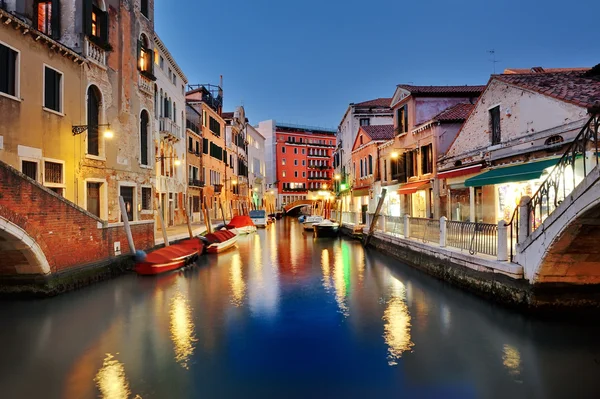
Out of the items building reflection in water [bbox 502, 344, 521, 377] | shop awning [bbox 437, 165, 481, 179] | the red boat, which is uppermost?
shop awning [bbox 437, 165, 481, 179]

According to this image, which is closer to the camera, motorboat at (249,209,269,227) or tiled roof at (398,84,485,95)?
tiled roof at (398,84,485,95)

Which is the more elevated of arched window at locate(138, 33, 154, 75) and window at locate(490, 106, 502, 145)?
arched window at locate(138, 33, 154, 75)

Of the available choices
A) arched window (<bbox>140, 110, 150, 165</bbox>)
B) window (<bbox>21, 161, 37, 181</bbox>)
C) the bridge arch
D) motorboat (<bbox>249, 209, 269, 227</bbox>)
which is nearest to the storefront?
the bridge arch

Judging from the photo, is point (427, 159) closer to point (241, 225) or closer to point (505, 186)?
point (505, 186)

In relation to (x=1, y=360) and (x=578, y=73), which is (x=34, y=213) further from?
(x=578, y=73)

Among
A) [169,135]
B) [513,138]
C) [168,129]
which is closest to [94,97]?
[168,129]

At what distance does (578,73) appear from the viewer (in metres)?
12.3

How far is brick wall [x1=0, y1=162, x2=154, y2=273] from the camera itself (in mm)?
8148

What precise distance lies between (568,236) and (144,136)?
47.0 feet

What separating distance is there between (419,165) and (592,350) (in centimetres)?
1393

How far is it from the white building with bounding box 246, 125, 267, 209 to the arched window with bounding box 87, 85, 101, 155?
34.6m

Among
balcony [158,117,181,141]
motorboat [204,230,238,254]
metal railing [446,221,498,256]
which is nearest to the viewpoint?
metal railing [446,221,498,256]

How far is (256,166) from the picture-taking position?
54.2 m

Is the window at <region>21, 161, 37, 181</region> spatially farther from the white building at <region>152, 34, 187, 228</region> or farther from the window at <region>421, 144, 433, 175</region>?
the window at <region>421, 144, 433, 175</region>
